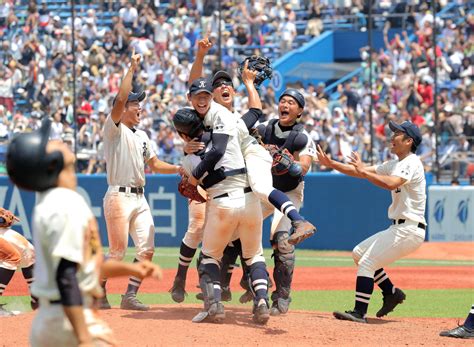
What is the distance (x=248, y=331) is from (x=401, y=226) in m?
2.04

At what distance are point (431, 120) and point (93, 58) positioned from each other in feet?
31.0

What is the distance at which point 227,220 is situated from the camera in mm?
8734

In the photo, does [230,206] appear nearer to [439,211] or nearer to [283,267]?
[283,267]

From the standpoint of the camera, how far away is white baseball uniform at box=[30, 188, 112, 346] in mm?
4539

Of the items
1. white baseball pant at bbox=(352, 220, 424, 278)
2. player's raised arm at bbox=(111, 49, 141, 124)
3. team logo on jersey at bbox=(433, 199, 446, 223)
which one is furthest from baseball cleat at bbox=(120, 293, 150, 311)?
team logo on jersey at bbox=(433, 199, 446, 223)

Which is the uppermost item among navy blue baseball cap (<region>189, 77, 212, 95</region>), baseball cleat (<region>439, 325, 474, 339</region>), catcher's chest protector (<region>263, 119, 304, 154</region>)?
navy blue baseball cap (<region>189, 77, 212, 95</region>)

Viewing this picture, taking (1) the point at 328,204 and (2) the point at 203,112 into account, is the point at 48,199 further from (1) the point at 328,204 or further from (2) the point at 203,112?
(1) the point at 328,204

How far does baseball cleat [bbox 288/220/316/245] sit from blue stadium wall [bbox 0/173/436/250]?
10.6m

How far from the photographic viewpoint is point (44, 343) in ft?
15.2

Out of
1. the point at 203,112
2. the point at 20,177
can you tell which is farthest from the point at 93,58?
the point at 20,177

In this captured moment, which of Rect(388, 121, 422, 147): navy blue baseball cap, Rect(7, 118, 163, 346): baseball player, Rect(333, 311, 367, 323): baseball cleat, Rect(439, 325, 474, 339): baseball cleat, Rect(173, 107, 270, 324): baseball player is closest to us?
Rect(7, 118, 163, 346): baseball player

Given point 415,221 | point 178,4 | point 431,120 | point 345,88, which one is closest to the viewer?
point 415,221

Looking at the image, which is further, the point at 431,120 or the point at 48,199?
→ the point at 431,120

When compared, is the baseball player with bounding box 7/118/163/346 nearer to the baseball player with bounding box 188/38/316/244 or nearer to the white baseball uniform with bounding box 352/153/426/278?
the baseball player with bounding box 188/38/316/244
